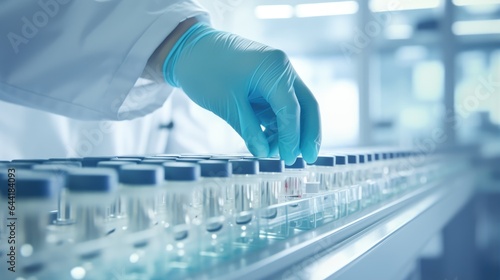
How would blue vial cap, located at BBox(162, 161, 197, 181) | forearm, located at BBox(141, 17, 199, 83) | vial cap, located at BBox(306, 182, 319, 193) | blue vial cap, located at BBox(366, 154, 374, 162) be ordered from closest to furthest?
1. blue vial cap, located at BBox(162, 161, 197, 181)
2. vial cap, located at BBox(306, 182, 319, 193)
3. forearm, located at BBox(141, 17, 199, 83)
4. blue vial cap, located at BBox(366, 154, 374, 162)

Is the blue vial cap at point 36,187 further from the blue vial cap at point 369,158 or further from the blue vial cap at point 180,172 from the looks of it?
the blue vial cap at point 369,158

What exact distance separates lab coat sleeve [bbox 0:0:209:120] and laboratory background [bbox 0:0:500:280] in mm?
171

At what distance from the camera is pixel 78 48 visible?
0.94m

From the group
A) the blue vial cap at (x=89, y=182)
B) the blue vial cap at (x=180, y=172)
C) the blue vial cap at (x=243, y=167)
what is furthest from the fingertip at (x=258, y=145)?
the blue vial cap at (x=89, y=182)

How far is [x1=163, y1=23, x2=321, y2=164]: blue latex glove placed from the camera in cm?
97

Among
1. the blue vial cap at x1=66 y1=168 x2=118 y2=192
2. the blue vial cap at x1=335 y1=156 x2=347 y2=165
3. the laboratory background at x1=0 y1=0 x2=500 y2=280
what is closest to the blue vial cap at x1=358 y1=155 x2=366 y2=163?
the laboratory background at x1=0 y1=0 x2=500 y2=280

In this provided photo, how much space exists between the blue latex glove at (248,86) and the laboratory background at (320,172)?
81 millimetres

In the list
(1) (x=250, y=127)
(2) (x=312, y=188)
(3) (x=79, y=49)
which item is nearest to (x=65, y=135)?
(3) (x=79, y=49)

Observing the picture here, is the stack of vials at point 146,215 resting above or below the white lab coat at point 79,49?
below

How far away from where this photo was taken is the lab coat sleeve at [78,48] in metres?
0.89

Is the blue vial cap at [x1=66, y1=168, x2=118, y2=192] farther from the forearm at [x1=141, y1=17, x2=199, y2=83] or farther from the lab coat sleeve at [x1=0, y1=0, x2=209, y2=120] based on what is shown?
the forearm at [x1=141, y1=17, x2=199, y2=83]

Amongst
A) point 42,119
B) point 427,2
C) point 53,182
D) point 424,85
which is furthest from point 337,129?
point 53,182

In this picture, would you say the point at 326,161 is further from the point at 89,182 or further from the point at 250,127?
the point at 89,182

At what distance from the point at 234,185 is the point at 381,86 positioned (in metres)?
3.17
